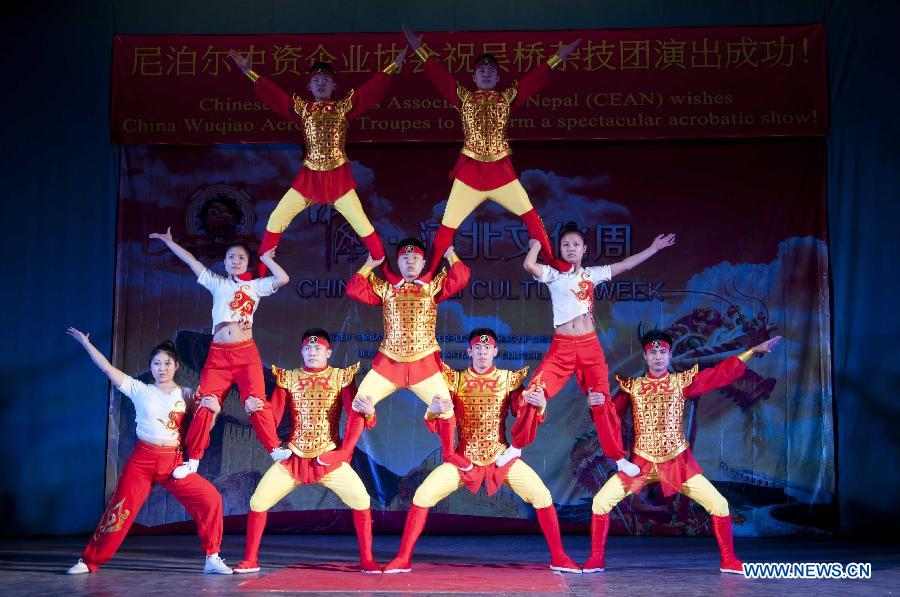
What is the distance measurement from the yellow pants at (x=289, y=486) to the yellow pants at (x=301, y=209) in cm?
135

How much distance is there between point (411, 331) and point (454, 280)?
38 cm

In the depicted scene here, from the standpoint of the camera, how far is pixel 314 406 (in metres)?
5.41

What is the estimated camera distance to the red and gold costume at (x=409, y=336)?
214 inches

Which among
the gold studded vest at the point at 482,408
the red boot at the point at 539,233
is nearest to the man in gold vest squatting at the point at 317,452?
the gold studded vest at the point at 482,408

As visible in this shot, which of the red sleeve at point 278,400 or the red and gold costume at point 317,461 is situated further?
the red sleeve at point 278,400

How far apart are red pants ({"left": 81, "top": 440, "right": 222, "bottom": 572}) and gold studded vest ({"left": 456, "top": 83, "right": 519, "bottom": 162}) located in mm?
2380

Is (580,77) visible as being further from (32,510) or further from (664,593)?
(32,510)

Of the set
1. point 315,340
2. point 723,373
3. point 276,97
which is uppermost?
point 276,97

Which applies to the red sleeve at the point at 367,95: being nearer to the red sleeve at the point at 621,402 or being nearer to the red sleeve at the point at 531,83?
the red sleeve at the point at 531,83

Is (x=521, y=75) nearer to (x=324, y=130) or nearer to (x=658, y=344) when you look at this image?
(x=324, y=130)

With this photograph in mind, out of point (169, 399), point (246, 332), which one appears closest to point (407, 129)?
point (246, 332)

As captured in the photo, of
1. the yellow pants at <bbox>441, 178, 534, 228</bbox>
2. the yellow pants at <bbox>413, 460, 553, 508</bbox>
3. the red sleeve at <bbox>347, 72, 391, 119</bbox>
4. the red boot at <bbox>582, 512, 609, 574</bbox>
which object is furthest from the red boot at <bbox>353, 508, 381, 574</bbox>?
the red sleeve at <bbox>347, 72, 391, 119</bbox>

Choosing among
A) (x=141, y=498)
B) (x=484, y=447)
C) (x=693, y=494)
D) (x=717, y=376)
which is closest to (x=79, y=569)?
(x=141, y=498)

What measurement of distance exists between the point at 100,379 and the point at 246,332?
2502 mm
